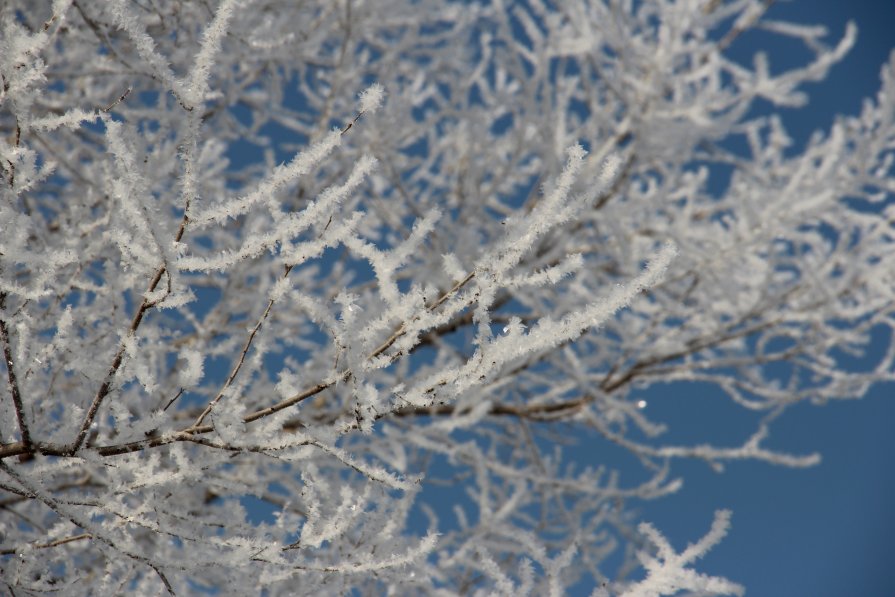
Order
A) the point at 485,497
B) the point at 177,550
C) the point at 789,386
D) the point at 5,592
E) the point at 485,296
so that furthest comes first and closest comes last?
1. the point at 789,386
2. the point at 485,497
3. the point at 177,550
4. the point at 5,592
5. the point at 485,296

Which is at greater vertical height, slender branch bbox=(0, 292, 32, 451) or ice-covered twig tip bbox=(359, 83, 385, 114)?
ice-covered twig tip bbox=(359, 83, 385, 114)

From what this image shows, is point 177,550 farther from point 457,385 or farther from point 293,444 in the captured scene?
point 457,385

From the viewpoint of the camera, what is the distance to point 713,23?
3436 mm

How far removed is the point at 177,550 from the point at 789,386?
2934mm

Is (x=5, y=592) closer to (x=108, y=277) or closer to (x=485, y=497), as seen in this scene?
(x=108, y=277)

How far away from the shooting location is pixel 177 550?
232cm

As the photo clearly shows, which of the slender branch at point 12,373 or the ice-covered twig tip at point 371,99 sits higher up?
the ice-covered twig tip at point 371,99

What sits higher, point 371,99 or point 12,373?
point 371,99

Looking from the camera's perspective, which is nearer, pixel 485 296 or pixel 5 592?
pixel 485 296

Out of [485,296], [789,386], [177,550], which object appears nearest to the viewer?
[485,296]

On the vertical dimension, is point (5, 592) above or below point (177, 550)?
below

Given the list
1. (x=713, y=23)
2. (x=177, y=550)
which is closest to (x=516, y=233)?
(x=177, y=550)

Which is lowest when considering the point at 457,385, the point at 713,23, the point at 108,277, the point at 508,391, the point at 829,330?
the point at 457,385

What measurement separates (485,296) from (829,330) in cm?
291
